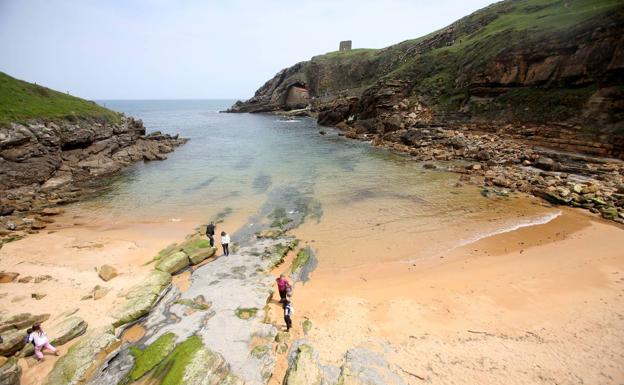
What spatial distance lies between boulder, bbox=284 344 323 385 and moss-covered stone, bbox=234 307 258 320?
2878 mm

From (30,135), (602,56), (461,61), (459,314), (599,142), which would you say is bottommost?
(459,314)

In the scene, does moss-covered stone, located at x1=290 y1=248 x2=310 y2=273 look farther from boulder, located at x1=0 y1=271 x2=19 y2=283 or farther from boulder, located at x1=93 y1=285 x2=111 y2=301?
boulder, located at x1=0 y1=271 x2=19 y2=283

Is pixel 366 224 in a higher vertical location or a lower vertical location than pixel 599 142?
lower

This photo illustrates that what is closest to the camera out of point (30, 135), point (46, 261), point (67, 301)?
point (67, 301)

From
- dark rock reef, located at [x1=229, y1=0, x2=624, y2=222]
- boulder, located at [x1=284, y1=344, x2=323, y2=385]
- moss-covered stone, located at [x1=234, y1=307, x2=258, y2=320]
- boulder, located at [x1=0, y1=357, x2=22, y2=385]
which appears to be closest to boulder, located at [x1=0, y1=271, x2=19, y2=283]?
boulder, located at [x1=0, y1=357, x2=22, y2=385]

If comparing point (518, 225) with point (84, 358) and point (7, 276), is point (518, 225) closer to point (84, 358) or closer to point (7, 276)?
point (84, 358)

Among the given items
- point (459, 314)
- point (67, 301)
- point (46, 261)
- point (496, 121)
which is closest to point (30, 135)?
point (46, 261)

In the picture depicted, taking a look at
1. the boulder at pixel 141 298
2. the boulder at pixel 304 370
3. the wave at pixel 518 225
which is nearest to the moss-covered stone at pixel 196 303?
the boulder at pixel 141 298

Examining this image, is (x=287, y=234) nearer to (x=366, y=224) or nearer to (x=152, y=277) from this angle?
(x=366, y=224)

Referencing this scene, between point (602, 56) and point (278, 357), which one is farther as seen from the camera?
point (602, 56)

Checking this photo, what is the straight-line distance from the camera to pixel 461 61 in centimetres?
5653

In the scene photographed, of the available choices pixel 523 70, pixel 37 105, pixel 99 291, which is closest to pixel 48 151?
pixel 37 105

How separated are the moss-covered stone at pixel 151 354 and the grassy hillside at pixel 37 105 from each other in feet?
114

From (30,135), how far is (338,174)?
3379cm
